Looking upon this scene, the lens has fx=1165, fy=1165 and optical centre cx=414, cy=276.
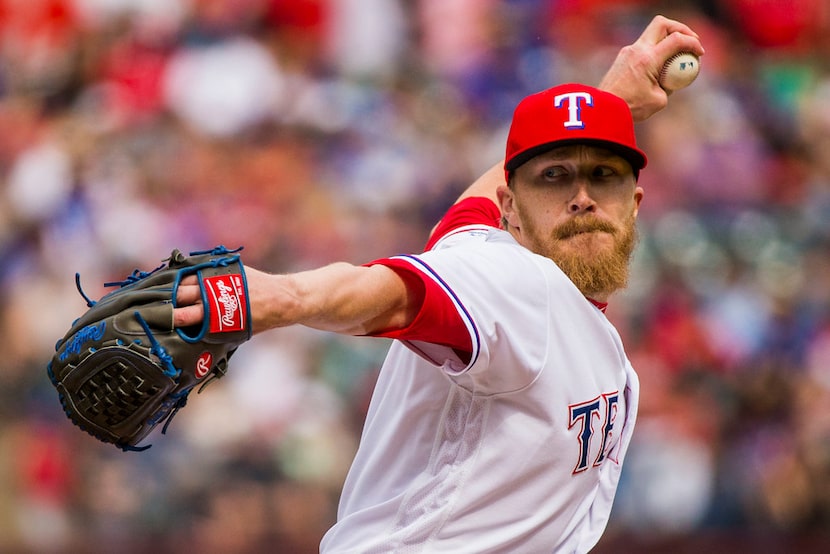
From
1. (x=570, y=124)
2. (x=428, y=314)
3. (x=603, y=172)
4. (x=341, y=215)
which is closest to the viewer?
(x=428, y=314)

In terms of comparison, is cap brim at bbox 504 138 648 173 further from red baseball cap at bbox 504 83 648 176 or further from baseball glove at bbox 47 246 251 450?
baseball glove at bbox 47 246 251 450

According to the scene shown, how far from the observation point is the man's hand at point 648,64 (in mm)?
3383

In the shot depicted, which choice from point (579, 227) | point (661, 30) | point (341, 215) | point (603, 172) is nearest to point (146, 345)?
point (579, 227)

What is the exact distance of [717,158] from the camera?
6938mm

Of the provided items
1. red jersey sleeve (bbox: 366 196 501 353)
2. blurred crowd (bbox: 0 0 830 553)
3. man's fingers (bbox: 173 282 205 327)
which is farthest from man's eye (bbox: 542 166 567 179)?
blurred crowd (bbox: 0 0 830 553)

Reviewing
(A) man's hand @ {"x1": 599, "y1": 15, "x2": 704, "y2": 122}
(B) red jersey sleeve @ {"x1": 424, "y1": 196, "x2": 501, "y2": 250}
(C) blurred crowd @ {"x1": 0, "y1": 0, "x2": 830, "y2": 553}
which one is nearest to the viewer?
(B) red jersey sleeve @ {"x1": 424, "y1": 196, "x2": 501, "y2": 250}

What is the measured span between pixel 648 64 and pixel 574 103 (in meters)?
0.90

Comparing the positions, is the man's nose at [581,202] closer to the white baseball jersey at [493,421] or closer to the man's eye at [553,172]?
the man's eye at [553,172]

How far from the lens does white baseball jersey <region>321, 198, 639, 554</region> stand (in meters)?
2.26

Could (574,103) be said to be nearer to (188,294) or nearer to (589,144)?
(589,144)

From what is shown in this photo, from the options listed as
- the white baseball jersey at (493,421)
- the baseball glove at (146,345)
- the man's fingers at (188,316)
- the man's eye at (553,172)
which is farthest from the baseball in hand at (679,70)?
the man's fingers at (188,316)

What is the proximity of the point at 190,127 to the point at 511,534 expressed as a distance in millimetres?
4925

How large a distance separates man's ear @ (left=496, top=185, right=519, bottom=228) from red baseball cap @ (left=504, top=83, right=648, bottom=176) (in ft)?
0.34

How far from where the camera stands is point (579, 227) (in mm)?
2592
